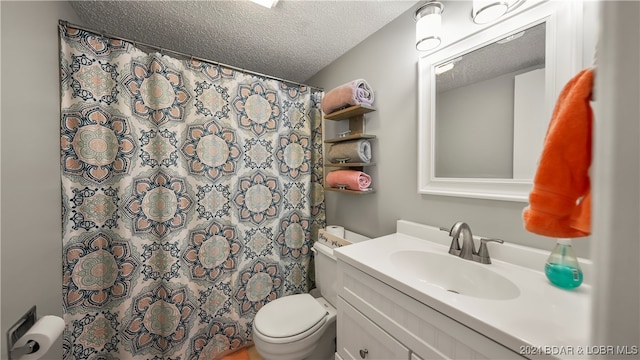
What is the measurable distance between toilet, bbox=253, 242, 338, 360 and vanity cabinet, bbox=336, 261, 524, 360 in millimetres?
216

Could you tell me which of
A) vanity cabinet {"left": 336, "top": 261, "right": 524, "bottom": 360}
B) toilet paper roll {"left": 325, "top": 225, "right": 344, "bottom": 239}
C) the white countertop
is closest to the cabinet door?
vanity cabinet {"left": 336, "top": 261, "right": 524, "bottom": 360}

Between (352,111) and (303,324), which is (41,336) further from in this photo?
(352,111)

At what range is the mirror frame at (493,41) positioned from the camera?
75cm

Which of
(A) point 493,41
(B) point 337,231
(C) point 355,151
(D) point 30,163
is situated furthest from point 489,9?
(D) point 30,163

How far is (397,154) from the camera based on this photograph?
1.33m

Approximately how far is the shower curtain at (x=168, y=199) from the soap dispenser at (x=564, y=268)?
1.41 m

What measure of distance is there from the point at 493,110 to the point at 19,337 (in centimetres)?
196

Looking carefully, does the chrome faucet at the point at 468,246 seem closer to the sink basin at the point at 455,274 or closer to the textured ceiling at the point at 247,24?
the sink basin at the point at 455,274

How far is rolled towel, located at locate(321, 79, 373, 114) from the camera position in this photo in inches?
53.0

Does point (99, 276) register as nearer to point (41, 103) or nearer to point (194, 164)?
point (194, 164)

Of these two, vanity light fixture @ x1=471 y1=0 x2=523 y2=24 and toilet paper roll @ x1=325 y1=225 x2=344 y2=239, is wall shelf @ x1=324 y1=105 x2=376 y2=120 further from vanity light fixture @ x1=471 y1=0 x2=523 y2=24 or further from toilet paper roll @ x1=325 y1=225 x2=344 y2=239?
toilet paper roll @ x1=325 y1=225 x2=344 y2=239

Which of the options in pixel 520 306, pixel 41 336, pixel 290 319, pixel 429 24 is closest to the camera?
pixel 520 306

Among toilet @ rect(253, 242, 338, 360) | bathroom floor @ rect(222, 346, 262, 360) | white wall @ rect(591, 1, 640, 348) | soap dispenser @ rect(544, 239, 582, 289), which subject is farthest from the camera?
bathroom floor @ rect(222, 346, 262, 360)

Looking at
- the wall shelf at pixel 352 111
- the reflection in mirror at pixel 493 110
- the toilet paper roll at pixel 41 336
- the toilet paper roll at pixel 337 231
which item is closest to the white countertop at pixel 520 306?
the reflection in mirror at pixel 493 110
